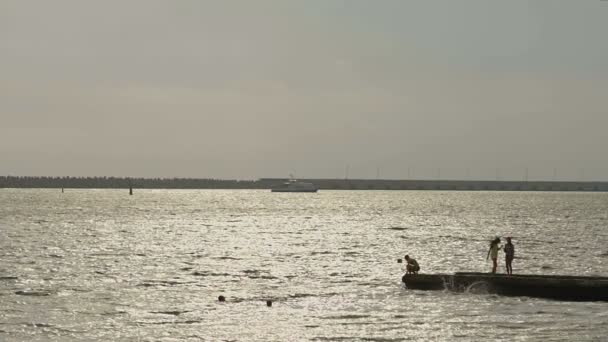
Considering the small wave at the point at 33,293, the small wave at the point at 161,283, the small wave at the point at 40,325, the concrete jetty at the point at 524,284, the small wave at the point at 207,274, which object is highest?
the concrete jetty at the point at 524,284

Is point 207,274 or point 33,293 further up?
point 207,274

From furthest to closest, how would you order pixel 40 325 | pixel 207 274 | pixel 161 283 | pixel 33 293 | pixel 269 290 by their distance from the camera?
1. pixel 207 274
2. pixel 161 283
3. pixel 269 290
4. pixel 33 293
5. pixel 40 325

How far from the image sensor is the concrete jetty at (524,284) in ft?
130

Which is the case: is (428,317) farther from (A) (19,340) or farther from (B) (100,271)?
(B) (100,271)

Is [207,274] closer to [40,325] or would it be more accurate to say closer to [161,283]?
[161,283]

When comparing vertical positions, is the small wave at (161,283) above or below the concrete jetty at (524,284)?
below

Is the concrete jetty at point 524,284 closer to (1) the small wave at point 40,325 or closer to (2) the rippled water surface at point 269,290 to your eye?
(2) the rippled water surface at point 269,290

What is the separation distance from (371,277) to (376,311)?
1424cm

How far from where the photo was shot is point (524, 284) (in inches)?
1607

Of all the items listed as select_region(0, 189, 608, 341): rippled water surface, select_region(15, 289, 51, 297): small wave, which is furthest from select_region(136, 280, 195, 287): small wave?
select_region(15, 289, 51, 297): small wave

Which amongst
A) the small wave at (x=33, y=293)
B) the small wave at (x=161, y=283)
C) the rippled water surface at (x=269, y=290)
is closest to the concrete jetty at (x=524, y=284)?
the rippled water surface at (x=269, y=290)

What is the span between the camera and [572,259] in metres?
65.4

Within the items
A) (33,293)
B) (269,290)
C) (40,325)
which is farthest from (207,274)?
(40,325)

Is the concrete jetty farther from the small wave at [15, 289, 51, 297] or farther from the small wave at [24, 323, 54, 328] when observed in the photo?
the small wave at [24, 323, 54, 328]
